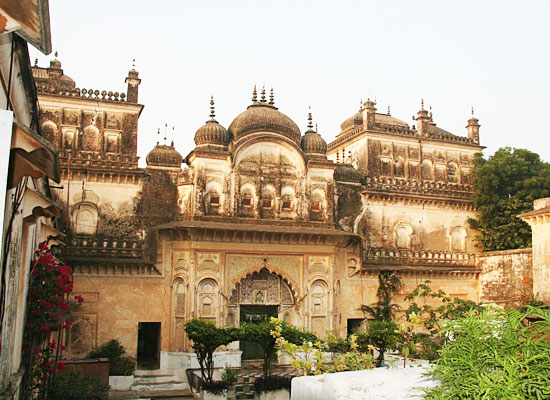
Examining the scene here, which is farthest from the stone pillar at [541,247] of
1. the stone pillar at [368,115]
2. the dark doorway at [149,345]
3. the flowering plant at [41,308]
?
the flowering plant at [41,308]

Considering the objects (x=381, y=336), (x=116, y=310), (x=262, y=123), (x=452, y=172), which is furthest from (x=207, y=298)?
(x=452, y=172)

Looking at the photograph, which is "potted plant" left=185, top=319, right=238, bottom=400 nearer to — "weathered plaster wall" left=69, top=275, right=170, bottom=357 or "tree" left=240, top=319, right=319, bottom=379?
"tree" left=240, top=319, right=319, bottom=379

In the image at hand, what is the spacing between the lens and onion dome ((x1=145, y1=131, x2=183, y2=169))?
61.6 feet

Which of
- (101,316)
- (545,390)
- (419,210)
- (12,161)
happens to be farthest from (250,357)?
(545,390)

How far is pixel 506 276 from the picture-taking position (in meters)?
21.0

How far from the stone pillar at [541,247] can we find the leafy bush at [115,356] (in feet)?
44.7

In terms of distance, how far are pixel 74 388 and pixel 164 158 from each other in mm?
9053

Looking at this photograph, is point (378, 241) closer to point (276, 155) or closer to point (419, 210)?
point (419, 210)

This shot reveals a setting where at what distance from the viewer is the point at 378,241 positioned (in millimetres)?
21438

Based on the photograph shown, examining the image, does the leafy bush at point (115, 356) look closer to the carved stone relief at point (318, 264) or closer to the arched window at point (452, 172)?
the carved stone relief at point (318, 264)

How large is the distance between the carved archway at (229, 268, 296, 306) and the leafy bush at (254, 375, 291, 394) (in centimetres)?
468

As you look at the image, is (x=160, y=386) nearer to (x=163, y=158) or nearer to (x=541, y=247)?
(x=163, y=158)

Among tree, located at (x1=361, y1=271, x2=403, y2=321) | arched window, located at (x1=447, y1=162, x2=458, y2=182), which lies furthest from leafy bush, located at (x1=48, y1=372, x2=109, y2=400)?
arched window, located at (x1=447, y1=162, x2=458, y2=182)

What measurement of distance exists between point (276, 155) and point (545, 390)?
17280 millimetres
